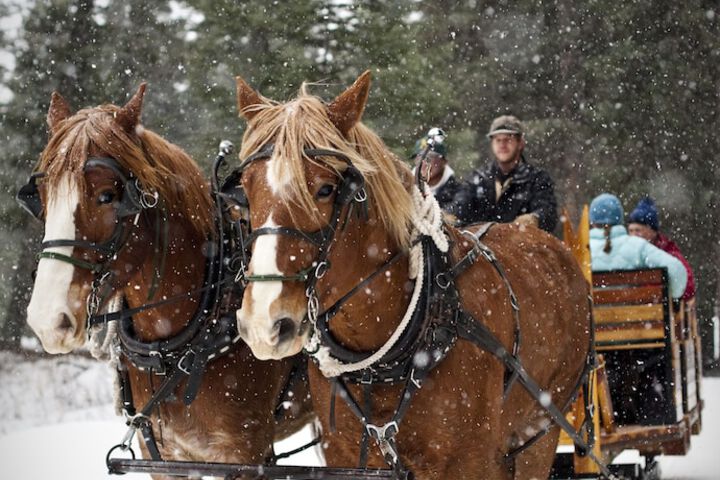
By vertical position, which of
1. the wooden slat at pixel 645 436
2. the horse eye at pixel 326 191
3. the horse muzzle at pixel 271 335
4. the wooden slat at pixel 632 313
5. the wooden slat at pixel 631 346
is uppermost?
the horse eye at pixel 326 191

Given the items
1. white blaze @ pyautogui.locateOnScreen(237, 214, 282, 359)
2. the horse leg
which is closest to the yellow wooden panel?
the horse leg

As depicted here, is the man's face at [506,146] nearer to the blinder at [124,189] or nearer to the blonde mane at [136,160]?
→ the blonde mane at [136,160]

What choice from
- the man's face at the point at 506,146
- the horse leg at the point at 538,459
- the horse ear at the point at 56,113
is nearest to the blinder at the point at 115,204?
the horse ear at the point at 56,113

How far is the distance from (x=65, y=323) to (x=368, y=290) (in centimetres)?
114

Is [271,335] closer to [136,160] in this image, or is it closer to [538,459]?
[136,160]

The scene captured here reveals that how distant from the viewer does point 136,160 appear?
12.5 ft

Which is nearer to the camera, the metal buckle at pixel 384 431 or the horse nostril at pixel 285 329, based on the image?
the horse nostril at pixel 285 329

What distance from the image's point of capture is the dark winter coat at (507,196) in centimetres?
584

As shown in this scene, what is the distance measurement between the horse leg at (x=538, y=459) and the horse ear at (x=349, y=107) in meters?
2.13

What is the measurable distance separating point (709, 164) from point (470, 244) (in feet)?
49.0

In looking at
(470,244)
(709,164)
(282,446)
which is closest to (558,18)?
(709,164)

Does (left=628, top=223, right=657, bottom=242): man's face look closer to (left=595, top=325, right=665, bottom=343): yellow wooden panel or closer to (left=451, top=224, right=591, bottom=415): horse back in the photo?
(left=595, top=325, right=665, bottom=343): yellow wooden panel

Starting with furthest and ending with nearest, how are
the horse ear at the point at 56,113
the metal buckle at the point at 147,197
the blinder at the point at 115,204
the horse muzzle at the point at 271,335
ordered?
the horse ear at the point at 56,113
the metal buckle at the point at 147,197
the blinder at the point at 115,204
the horse muzzle at the point at 271,335

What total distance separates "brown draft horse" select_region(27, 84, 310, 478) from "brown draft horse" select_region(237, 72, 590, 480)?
1.61 ft
